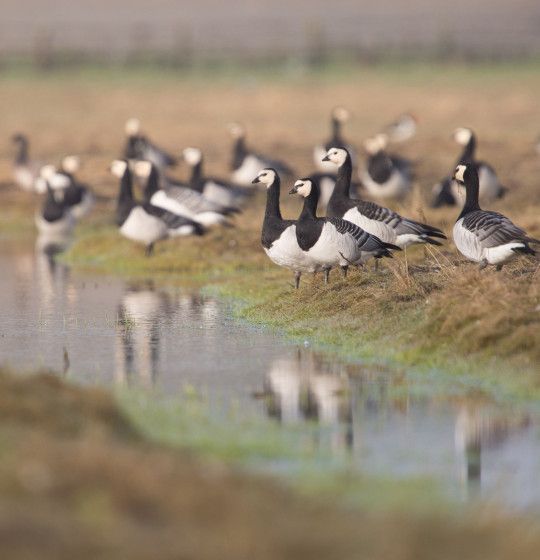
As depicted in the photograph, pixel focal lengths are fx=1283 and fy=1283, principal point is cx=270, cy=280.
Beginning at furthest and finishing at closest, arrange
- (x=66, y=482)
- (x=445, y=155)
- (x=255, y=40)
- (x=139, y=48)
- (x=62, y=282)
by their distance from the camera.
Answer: (x=255, y=40), (x=139, y=48), (x=445, y=155), (x=62, y=282), (x=66, y=482)

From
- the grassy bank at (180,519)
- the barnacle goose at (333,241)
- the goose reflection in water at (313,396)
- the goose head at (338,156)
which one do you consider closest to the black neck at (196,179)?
the goose head at (338,156)

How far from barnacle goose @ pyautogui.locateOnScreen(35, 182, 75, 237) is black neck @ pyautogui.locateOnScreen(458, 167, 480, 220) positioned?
1487 centimetres

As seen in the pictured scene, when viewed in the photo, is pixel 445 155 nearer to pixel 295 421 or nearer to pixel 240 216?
pixel 240 216

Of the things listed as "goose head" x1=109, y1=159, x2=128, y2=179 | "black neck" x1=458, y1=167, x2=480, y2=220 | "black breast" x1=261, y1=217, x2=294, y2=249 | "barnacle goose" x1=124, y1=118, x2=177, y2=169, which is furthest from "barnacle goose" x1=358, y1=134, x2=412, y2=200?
"black breast" x1=261, y1=217, x2=294, y2=249

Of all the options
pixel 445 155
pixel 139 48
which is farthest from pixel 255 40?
pixel 445 155

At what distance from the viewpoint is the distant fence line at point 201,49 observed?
72.4 m

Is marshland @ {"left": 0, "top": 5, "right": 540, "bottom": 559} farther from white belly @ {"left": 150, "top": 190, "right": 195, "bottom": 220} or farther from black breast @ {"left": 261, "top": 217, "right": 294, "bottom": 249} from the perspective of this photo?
black breast @ {"left": 261, "top": 217, "right": 294, "bottom": 249}

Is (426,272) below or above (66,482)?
below

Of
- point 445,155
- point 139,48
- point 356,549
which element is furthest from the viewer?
point 139,48

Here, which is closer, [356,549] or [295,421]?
[356,549]

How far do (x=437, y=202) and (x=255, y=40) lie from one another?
259ft

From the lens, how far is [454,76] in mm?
65938

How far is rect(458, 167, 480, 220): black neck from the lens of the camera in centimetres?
1612

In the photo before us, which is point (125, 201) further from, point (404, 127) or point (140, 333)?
point (404, 127)
